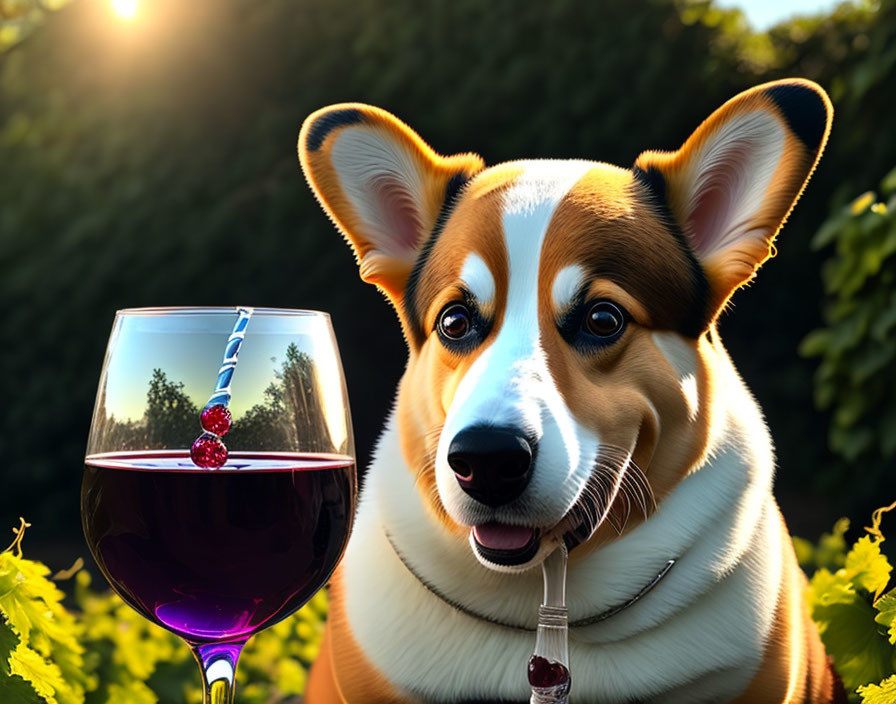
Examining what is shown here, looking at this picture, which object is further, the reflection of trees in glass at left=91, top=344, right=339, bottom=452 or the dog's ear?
the dog's ear

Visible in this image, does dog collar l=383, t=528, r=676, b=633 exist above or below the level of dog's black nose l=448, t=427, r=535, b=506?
below

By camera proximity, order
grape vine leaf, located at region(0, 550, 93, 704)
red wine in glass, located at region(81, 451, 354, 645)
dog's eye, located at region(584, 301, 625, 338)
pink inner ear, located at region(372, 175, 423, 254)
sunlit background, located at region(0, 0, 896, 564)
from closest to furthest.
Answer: red wine in glass, located at region(81, 451, 354, 645), grape vine leaf, located at region(0, 550, 93, 704), dog's eye, located at region(584, 301, 625, 338), pink inner ear, located at region(372, 175, 423, 254), sunlit background, located at region(0, 0, 896, 564)

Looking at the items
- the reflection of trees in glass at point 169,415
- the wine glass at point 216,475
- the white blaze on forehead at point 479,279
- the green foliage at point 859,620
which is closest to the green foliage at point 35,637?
the wine glass at point 216,475

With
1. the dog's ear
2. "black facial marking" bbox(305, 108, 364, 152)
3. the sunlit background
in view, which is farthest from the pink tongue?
the sunlit background

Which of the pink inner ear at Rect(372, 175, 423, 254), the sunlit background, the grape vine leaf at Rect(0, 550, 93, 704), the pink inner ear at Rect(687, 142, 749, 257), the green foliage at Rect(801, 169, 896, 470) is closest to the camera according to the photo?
the grape vine leaf at Rect(0, 550, 93, 704)

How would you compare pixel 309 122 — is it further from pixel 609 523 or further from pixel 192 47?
pixel 192 47

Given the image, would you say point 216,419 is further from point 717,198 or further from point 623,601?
point 717,198

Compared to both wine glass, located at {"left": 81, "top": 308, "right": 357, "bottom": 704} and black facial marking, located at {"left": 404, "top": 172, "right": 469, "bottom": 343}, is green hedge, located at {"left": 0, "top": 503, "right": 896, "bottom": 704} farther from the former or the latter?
black facial marking, located at {"left": 404, "top": 172, "right": 469, "bottom": 343}
